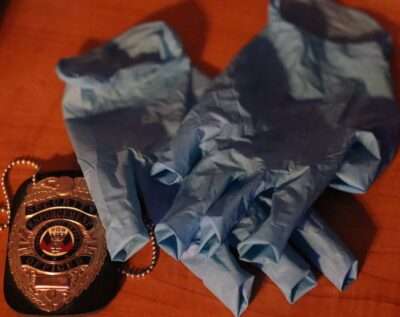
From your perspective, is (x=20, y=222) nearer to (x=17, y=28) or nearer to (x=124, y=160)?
(x=124, y=160)

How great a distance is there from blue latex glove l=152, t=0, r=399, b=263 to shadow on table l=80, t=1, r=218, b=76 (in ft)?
0.19

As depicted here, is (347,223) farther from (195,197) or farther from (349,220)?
(195,197)

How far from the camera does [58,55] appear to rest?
658mm

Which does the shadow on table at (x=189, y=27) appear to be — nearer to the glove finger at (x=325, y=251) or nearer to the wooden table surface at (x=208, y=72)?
the wooden table surface at (x=208, y=72)

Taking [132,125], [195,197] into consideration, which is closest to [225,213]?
[195,197]

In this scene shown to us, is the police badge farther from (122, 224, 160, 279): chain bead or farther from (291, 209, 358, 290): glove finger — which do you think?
(291, 209, 358, 290): glove finger

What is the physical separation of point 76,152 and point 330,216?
0.25 meters

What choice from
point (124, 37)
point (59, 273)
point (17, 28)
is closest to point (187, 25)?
point (124, 37)

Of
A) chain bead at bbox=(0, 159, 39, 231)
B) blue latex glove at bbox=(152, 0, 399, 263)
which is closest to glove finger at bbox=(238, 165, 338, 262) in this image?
blue latex glove at bbox=(152, 0, 399, 263)

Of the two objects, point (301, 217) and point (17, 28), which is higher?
point (17, 28)

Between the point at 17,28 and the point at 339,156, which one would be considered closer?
the point at 339,156

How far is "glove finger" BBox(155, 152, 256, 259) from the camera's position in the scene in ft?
1.62

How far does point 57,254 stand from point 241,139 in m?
0.19

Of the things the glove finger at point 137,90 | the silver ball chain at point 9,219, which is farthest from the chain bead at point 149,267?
the glove finger at point 137,90
